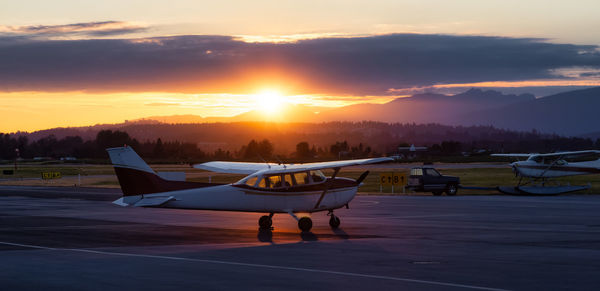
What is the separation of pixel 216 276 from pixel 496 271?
5.53m

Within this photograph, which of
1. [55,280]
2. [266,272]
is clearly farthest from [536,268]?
[55,280]

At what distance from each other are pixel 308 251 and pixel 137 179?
739 cm

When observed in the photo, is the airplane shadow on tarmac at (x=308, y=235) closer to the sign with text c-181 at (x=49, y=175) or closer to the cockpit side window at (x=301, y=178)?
the cockpit side window at (x=301, y=178)

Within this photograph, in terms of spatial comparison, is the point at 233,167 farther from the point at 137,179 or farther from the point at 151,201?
the point at 151,201

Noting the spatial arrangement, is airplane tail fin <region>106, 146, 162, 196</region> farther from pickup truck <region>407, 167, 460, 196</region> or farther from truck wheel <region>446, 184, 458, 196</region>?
truck wheel <region>446, 184, 458, 196</region>

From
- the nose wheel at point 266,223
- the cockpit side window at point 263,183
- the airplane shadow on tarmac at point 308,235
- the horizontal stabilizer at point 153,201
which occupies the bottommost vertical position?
the airplane shadow on tarmac at point 308,235

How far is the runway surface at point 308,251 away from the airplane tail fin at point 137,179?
1382 mm

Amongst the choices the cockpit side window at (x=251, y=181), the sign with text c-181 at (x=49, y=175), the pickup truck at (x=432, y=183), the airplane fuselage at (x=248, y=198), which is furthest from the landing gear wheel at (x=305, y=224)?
the sign with text c-181 at (x=49, y=175)

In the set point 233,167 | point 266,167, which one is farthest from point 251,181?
point 233,167

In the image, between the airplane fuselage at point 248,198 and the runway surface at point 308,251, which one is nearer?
the runway surface at point 308,251

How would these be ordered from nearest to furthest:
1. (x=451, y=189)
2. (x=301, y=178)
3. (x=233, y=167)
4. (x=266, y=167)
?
(x=301, y=178) → (x=266, y=167) → (x=233, y=167) → (x=451, y=189)

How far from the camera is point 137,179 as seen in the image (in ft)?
78.5

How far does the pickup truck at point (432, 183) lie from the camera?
151 feet

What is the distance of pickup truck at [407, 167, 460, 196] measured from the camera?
1809 inches
